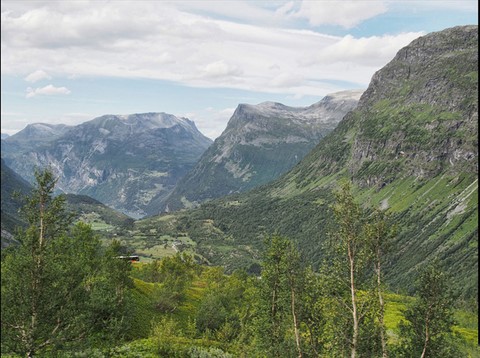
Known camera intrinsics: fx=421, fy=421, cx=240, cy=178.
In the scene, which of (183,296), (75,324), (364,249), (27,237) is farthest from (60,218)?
(183,296)

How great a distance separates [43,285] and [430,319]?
1564 inches

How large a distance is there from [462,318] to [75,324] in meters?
148

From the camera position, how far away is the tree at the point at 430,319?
46.1 m

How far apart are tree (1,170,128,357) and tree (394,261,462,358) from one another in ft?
114

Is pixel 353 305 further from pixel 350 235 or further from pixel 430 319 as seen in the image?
pixel 430 319

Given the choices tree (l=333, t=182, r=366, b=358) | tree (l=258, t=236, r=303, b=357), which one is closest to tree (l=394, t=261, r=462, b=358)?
tree (l=333, t=182, r=366, b=358)

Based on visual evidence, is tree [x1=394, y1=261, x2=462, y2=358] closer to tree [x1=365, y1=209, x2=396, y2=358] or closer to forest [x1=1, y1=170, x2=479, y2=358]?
forest [x1=1, y1=170, x2=479, y2=358]

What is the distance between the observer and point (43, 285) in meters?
31.7

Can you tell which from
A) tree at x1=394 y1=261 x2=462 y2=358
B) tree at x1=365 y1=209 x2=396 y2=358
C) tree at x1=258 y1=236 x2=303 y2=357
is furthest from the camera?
tree at x1=258 y1=236 x2=303 y2=357

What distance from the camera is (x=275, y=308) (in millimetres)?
55062

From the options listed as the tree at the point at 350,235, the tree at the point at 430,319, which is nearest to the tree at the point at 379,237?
the tree at the point at 350,235

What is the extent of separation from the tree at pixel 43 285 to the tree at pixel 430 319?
34.7 metres

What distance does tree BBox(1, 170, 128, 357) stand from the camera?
2969cm

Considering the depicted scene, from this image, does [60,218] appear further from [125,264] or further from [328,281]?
[125,264]
